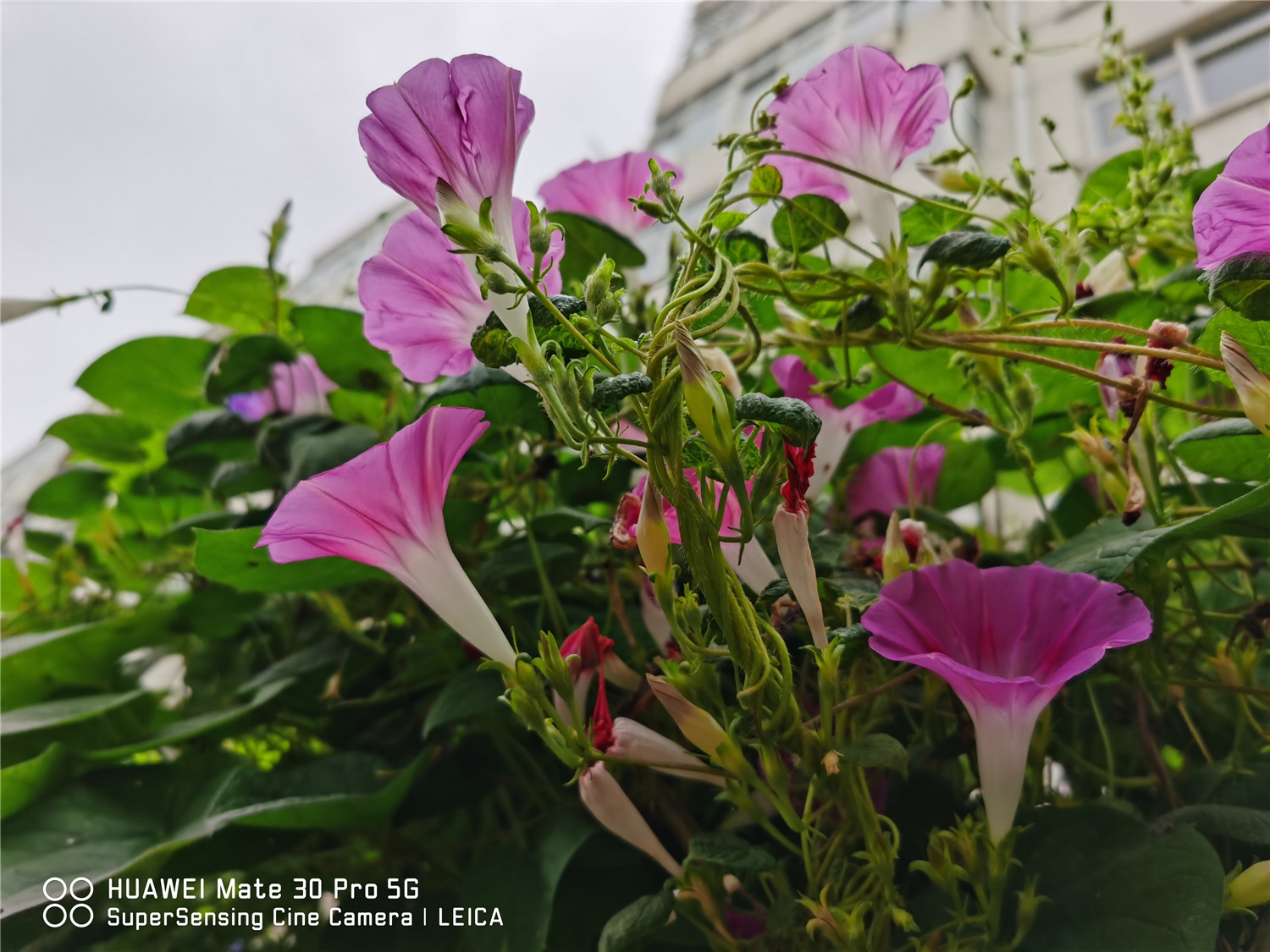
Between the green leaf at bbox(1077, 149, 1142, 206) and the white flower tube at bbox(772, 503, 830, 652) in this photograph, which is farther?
the green leaf at bbox(1077, 149, 1142, 206)

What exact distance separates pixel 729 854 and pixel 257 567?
11.9 inches

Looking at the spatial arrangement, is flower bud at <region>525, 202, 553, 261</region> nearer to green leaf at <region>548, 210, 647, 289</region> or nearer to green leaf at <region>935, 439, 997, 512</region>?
green leaf at <region>548, 210, 647, 289</region>

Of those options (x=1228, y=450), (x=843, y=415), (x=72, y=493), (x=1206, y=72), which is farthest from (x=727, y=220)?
(x=1206, y=72)

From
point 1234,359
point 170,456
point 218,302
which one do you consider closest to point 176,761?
point 170,456

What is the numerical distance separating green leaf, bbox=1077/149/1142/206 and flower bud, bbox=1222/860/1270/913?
17.1 inches

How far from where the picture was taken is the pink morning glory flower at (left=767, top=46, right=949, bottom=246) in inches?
16.4

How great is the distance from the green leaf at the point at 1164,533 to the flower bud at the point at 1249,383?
3 centimetres

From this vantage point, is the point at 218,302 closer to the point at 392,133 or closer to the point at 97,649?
the point at 97,649

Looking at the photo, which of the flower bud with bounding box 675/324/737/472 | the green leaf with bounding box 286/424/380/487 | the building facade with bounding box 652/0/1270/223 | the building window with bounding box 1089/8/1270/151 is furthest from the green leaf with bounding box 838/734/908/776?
the building window with bounding box 1089/8/1270/151

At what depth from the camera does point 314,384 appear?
2.17 ft

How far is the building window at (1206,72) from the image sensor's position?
5.74 feet

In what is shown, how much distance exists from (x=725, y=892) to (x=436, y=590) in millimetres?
193

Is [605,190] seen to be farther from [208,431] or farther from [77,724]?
[77,724]

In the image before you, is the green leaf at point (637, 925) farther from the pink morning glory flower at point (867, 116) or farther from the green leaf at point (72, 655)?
the green leaf at point (72, 655)
